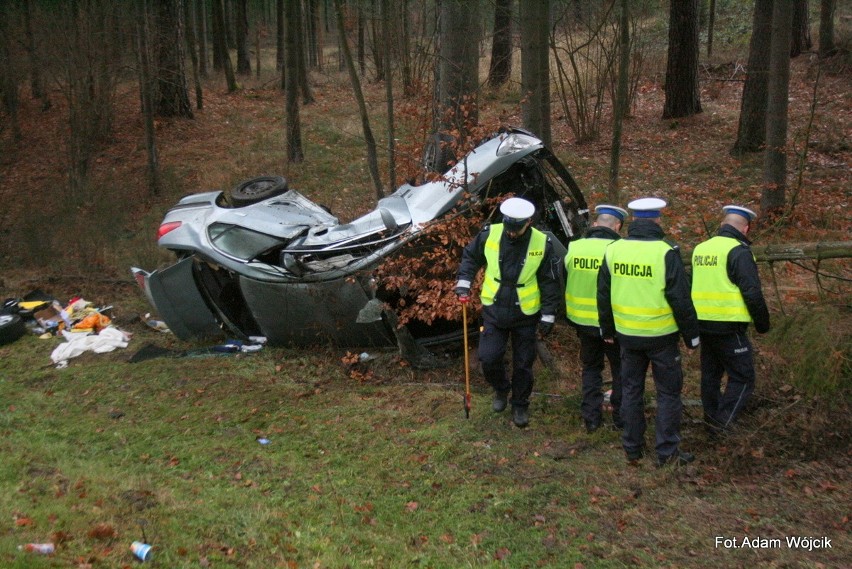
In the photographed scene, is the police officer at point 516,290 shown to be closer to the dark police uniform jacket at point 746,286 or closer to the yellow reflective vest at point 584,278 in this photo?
the yellow reflective vest at point 584,278

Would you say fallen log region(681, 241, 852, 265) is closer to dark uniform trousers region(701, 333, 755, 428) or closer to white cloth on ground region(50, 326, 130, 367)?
dark uniform trousers region(701, 333, 755, 428)

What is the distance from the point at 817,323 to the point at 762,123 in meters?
9.40

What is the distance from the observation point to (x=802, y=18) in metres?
20.6

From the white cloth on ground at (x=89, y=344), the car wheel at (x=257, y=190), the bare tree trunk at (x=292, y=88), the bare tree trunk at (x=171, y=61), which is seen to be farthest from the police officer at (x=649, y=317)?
the bare tree trunk at (x=171, y=61)

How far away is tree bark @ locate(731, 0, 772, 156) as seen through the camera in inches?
547

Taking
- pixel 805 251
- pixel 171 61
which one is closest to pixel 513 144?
pixel 805 251

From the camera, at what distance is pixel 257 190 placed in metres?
10.8

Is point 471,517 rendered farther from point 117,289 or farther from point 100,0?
point 100,0

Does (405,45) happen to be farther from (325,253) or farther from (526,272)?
(526,272)

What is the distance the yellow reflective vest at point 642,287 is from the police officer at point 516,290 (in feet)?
2.81

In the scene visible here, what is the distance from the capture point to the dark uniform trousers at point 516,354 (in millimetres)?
6578

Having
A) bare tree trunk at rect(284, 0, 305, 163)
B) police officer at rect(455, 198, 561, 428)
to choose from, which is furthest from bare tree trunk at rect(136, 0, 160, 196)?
police officer at rect(455, 198, 561, 428)

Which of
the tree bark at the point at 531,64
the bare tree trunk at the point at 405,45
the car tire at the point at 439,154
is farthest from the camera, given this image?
the bare tree trunk at the point at 405,45

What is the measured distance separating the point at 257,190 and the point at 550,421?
592 centimetres
